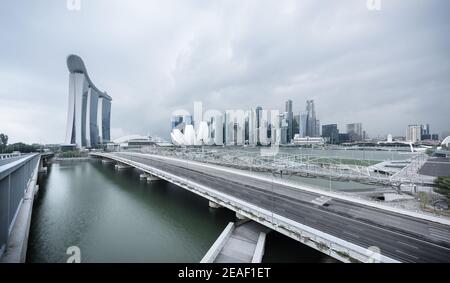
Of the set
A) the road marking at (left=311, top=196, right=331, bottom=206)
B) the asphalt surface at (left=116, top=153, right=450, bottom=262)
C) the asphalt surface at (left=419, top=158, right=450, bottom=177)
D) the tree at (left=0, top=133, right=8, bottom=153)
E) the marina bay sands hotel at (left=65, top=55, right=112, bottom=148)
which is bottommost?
the asphalt surface at (left=419, top=158, right=450, bottom=177)

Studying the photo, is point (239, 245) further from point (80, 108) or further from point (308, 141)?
point (80, 108)

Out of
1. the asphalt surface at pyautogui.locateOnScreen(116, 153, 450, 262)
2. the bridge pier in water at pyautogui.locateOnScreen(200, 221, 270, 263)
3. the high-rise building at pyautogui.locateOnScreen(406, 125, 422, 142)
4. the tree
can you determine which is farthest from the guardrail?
the high-rise building at pyautogui.locateOnScreen(406, 125, 422, 142)

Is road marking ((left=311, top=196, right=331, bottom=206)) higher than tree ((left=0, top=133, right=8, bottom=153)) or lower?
lower

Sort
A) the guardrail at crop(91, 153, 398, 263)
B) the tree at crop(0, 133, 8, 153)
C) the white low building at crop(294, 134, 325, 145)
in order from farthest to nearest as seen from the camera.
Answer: the white low building at crop(294, 134, 325, 145) → the tree at crop(0, 133, 8, 153) → the guardrail at crop(91, 153, 398, 263)

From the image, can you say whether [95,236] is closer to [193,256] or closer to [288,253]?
[193,256]

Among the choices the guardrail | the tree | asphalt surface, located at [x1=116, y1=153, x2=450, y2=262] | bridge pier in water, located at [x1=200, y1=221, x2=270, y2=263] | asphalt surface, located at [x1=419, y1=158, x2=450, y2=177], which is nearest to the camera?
the guardrail

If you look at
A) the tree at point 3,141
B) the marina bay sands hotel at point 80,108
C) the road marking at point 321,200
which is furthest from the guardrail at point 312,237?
the marina bay sands hotel at point 80,108

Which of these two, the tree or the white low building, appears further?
the white low building

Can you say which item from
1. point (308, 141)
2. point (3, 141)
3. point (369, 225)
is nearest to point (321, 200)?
point (369, 225)

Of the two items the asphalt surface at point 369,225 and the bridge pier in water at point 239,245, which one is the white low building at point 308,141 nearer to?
the asphalt surface at point 369,225

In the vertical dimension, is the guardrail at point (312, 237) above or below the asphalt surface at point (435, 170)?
above

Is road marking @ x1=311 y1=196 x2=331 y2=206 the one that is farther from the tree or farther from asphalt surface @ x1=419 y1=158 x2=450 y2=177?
the tree

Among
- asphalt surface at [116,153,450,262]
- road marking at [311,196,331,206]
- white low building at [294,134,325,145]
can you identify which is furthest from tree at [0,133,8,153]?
white low building at [294,134,325,145]

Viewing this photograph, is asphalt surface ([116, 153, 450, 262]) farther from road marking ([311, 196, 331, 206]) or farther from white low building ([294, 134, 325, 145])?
white low building ([294, 134, 325, 145])
